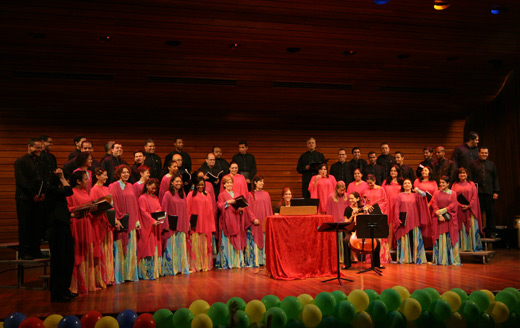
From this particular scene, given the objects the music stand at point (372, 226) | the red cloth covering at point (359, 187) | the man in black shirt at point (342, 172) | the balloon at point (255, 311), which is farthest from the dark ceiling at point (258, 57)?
the balloon at point (255, 311)

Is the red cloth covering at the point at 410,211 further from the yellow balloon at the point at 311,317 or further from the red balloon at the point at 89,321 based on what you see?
the red balloon at the point at 89,321

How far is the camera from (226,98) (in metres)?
10.8

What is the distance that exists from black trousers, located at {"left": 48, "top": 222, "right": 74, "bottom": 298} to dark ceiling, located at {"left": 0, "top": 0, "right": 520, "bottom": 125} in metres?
3.59

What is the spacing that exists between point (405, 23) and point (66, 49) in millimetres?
6131

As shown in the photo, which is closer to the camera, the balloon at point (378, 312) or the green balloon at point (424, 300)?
the balloon at point (378, 312)

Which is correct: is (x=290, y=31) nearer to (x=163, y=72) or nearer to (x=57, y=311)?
(x=163, y=72)

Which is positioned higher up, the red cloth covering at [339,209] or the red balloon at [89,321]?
the red cloth covering at [339,209]

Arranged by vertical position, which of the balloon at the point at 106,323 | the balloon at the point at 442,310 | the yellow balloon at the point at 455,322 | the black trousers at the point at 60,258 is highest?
the black trousers at the point at 60,258

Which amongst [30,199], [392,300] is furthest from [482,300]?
[30,199]

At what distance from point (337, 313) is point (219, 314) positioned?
1076 millimetres

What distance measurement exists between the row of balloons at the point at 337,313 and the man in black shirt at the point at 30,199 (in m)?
3.03

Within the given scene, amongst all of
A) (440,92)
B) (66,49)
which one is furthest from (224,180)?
(440,92)

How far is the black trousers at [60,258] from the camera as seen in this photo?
555 centimetres

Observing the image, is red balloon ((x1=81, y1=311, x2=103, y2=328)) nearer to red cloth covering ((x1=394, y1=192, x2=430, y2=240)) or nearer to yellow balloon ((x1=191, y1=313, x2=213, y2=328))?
yellow balloon ((x1=191, y1=313, x2=213, y2=328))
